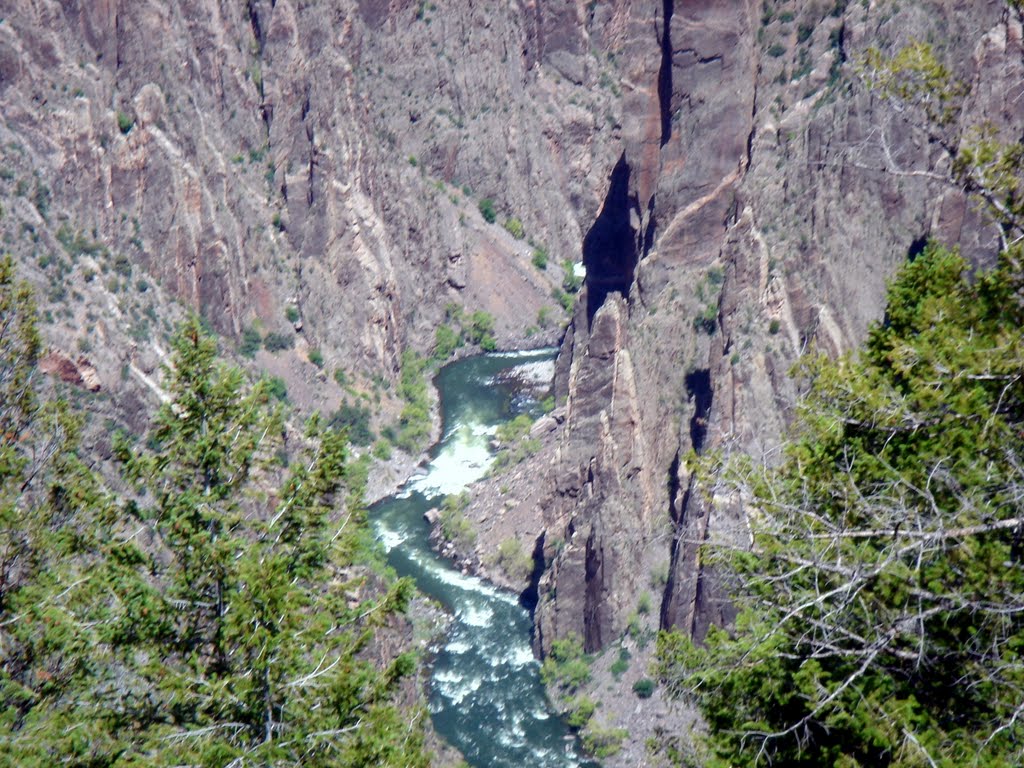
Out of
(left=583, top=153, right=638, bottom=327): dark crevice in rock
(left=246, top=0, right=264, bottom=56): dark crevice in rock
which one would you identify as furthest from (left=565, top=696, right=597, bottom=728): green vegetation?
(left=246, top=0, right=264, bottom=56): dark crevice in rock

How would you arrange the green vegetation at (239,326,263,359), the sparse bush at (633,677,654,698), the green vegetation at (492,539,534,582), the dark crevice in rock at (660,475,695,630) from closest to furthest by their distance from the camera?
the dark crevice in rock at (660,475,695,630), the sparse bush at (633,677,654,698), the green vegetation at (492,539,534,582), the green vegetation at (239,326,263,359)

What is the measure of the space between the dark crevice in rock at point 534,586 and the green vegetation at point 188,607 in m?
60.2

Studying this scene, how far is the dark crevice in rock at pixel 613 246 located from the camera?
8331 cm

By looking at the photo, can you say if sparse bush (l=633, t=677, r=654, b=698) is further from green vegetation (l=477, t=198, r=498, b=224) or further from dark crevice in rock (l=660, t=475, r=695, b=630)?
green vegetation (l=477, t=198, r=498, b=224)

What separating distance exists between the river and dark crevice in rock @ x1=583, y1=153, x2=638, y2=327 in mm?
19893

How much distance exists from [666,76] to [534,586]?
33619 mm

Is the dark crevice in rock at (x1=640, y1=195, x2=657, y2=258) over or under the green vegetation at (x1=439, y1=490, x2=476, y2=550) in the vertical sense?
over

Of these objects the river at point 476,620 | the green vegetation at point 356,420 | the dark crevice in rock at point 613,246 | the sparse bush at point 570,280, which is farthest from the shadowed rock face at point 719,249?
the sparse bush at point 570,280

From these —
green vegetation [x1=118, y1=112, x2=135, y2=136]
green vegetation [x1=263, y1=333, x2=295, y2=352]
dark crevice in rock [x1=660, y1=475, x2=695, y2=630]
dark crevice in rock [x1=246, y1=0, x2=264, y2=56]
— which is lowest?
dark crevice in rock [x1=660, y1=475, x2=695, y2=630]

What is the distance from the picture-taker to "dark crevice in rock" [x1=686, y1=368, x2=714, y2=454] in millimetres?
68562

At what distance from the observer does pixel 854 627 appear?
1522cm

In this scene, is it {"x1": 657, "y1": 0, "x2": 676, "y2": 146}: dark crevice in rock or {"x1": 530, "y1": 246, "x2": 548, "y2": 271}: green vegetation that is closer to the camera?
{"x1": 657, "y1": 0, "x2": 676, "y2": 146}: dark crevice in rock

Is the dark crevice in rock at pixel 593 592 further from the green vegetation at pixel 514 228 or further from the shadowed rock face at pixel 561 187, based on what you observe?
the green vegetation at pixel 514 228

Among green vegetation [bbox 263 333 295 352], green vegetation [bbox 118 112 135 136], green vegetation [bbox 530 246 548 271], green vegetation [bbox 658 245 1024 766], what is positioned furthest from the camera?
green vegetation [bbox 530 246 548 271]
